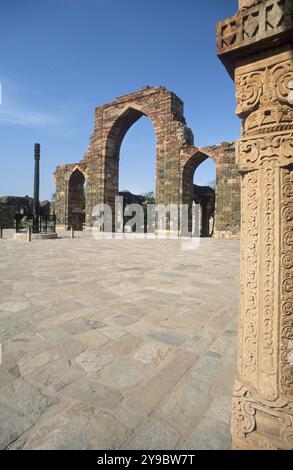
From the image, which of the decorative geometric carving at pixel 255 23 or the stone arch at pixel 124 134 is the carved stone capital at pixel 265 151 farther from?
the stone arch at pixel 124 134

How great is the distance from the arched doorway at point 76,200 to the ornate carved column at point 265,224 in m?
19.1

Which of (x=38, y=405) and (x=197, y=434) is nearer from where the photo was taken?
(x=197, y=434)

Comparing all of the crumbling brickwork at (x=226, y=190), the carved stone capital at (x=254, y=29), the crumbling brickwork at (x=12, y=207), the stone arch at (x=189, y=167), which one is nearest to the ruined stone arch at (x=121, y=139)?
the stone arch at (x=189, y=167)

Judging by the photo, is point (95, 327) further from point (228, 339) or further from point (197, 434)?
point (197, 434)

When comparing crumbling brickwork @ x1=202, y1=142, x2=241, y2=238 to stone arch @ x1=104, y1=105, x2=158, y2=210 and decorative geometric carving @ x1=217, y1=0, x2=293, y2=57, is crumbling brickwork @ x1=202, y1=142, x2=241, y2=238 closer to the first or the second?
stone arch @ x1=104, y1=105, x2=158, y2=210

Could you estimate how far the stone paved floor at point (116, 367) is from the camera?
108 centimetres

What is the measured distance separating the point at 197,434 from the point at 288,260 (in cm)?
81

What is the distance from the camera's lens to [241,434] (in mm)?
1001

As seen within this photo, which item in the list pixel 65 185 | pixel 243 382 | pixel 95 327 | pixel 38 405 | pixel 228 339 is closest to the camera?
pixel 243 382

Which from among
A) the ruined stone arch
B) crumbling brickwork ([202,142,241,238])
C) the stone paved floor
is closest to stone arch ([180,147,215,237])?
the ruined stone arch

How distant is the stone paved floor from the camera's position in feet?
3.53

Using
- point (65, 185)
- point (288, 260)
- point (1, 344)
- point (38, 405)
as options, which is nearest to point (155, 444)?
point (38, 405)
